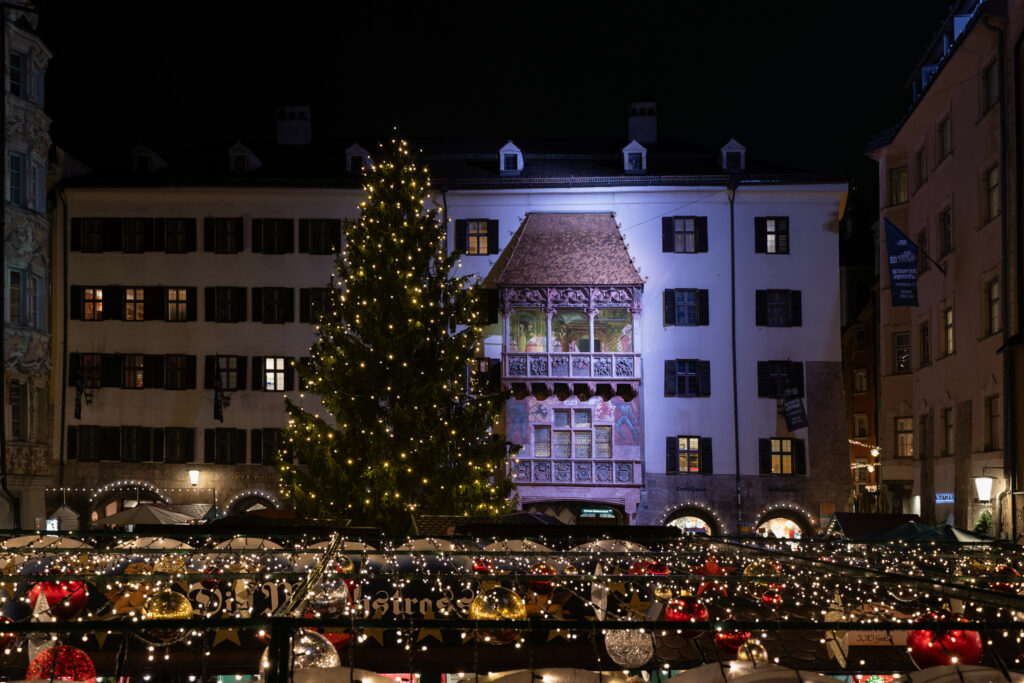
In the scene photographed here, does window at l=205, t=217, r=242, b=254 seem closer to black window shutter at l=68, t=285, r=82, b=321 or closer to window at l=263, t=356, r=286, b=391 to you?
window at l=263, t=356, r=286, b=391

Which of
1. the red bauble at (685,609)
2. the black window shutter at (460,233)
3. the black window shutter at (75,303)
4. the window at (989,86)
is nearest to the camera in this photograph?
the red bauble at (685,609)

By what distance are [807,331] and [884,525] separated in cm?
1440

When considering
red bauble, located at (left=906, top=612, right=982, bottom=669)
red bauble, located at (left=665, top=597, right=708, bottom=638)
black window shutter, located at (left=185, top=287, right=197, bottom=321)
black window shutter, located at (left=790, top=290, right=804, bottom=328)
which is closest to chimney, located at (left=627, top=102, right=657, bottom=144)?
black window shutter, located at (left=790, top=290, right=804, bottom=328)

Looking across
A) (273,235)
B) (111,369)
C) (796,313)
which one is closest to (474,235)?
(273,235)

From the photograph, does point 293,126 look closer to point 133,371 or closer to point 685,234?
point 133,371

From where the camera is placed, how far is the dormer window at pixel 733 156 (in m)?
42.2

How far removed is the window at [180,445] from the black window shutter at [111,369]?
251 cm

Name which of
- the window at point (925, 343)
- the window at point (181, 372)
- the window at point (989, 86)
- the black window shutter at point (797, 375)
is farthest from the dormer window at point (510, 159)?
the window at point (989, 86)

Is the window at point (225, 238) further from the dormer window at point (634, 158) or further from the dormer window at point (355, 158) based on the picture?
the dormer window at point (634, 158)

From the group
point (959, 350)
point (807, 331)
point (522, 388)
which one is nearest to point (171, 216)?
point (522, 388)

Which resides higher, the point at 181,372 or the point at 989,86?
the point at 989,86

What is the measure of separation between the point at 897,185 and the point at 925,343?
5.80 meters

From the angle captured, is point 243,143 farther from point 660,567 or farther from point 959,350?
point 660,567

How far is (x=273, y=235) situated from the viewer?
4134cm
